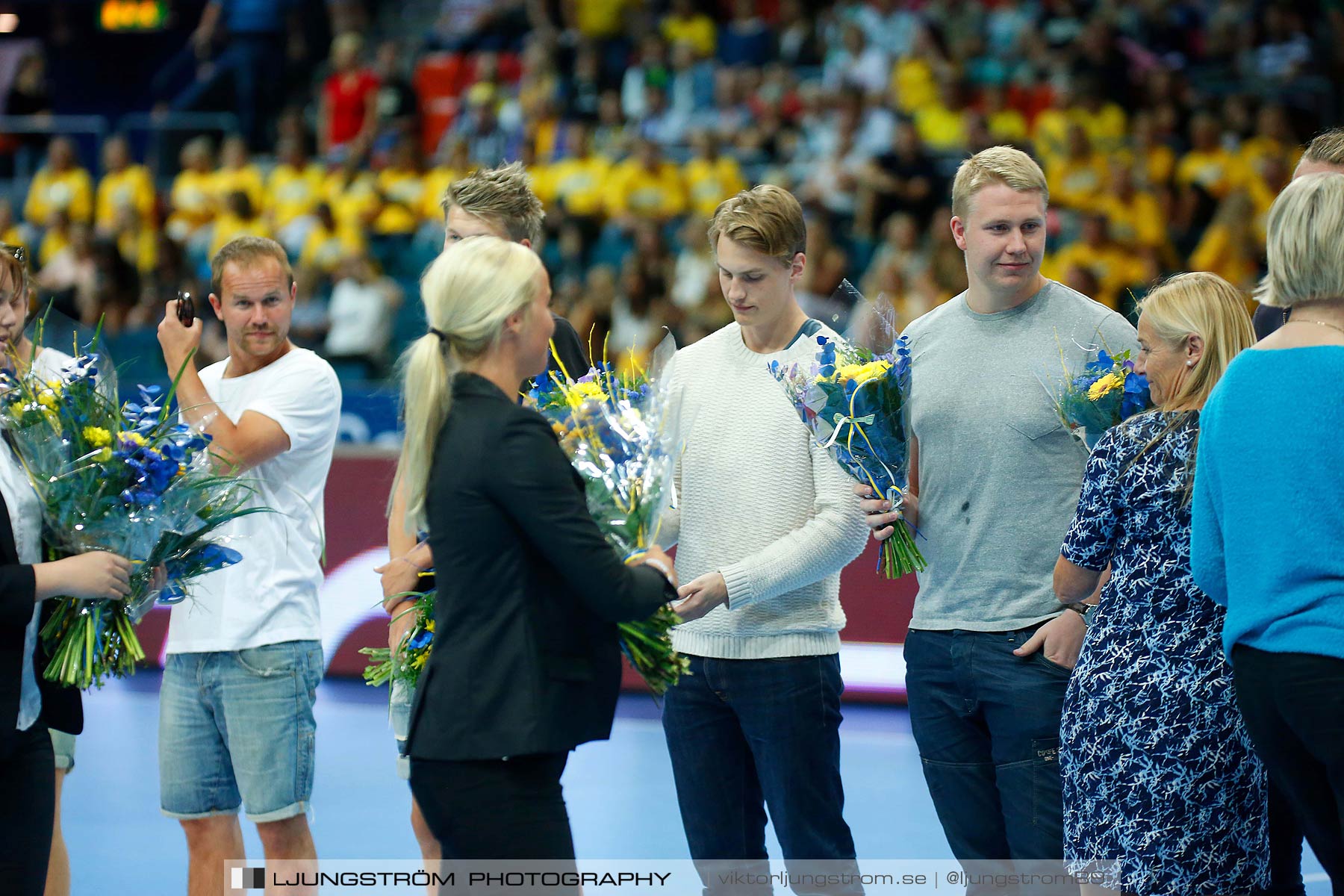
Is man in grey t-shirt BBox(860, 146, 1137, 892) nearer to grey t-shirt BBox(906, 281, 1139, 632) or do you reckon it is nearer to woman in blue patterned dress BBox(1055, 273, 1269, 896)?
grey t-shirt BBox(906, 281, 1139, 632)

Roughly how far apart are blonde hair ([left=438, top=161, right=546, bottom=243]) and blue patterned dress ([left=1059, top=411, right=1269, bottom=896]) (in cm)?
150

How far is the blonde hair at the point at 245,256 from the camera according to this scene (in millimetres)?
3646

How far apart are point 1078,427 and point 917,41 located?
848 cm

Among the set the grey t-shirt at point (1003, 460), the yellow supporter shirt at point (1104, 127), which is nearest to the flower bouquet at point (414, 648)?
the grey t-shirt at point (1003, 460)

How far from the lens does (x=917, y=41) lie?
36.1 feet

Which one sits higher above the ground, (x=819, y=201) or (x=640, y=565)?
(x=819, y=201)

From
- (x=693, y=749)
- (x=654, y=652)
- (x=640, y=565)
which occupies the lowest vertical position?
(x=693, y=749)

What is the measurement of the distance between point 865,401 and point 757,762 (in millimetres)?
854

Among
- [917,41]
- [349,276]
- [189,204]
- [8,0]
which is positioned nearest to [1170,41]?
[917,41]

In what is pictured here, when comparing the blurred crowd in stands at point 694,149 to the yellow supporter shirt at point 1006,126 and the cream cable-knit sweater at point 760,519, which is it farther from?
the cream cable-knit sweater at point 760,519

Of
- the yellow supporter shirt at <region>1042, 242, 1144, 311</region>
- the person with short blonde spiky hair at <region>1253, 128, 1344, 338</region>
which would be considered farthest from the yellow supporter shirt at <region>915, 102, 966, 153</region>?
the person with short blonde spiky hair at <region>1253, 128, 1344, 338</region>

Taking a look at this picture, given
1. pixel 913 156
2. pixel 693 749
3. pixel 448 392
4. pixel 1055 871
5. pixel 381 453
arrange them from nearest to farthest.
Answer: pixel 448 392 < pixel 1055 871 < pixel 693 749 < pixel 381 453 < pixel 913 156

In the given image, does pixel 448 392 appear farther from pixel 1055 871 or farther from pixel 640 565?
pixel 1055 871

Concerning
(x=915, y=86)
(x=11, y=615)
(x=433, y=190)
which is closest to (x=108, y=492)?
(x=11, y=615)
